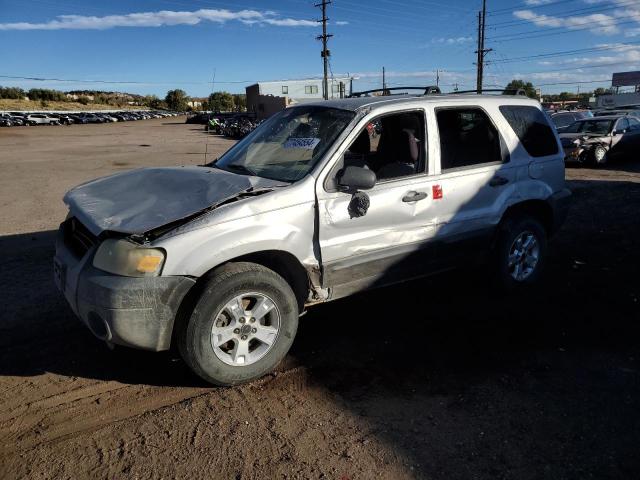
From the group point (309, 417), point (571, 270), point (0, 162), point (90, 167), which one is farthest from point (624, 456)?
point (0, 162)

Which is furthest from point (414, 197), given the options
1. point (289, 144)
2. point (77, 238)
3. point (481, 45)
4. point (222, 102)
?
point (222, 102)

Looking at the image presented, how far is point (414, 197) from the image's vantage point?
4035 millimetres

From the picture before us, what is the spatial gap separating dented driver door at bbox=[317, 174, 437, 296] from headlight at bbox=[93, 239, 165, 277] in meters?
1.15

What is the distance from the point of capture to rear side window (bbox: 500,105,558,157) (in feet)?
15.9

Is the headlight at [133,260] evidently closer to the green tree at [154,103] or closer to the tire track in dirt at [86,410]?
the tire track in dirt at [86,410]

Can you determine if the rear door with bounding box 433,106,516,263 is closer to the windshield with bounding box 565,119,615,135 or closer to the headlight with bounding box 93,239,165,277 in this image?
the headlight with bounding box 93,239,165,277

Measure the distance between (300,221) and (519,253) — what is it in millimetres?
2562

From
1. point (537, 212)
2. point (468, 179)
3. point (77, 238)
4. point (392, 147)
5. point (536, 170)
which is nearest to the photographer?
point (77, 238)

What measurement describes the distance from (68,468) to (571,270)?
5.23 meters

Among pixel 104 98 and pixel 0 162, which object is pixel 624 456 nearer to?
pixel 0 162

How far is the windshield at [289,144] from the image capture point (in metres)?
3.85

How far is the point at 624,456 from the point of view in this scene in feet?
8.89

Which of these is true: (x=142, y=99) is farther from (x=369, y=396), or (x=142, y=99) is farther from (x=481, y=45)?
(x=369, y=396)

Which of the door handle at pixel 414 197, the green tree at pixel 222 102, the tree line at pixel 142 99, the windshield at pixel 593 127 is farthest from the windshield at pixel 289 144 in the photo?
the green tree at pixel 222 102
